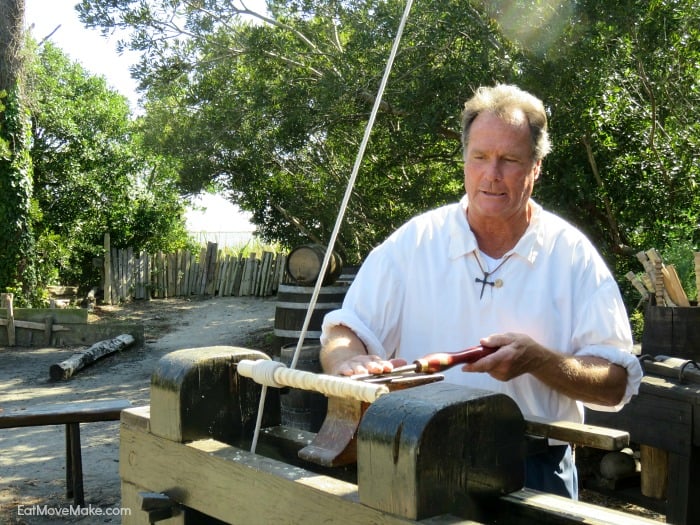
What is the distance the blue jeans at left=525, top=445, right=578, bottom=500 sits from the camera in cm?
180

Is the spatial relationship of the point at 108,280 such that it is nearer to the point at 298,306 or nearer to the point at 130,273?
the point at 130,273

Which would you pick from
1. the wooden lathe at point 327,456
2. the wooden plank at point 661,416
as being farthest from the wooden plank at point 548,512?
the wooden plank at point 661,416

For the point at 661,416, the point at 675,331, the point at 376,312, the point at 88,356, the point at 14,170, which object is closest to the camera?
the point at 376,312

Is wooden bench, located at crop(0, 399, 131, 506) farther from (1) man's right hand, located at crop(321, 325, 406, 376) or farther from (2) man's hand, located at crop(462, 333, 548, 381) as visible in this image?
(2) man's hand, located at crop(462, 333, 548, 381)

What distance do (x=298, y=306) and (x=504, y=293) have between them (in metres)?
6.69

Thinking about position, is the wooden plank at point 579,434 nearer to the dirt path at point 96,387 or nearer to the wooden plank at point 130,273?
the dirt path at point 96,387

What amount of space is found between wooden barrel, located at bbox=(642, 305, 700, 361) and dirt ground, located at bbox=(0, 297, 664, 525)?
1.19m

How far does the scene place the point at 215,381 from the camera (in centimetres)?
175

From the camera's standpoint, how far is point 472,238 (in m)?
2.12

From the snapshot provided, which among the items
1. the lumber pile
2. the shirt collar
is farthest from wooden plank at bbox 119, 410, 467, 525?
the lumber pile

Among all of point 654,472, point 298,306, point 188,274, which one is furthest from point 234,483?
point 188,274

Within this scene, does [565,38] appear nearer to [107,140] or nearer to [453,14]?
[453,14]

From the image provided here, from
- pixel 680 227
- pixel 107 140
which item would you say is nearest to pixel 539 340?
pixel 680 227

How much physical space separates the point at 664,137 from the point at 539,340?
5083 mm
